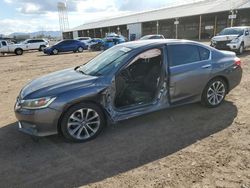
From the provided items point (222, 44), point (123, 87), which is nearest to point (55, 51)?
point (222, 44)

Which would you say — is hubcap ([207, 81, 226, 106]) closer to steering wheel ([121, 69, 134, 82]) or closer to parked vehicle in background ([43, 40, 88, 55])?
steering wheel ([121, 69, 134, 82])

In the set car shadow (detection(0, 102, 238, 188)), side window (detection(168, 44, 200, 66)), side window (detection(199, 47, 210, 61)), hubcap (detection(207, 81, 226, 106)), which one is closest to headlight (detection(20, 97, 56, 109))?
car shadow (detection(0, 102, 238, 188))

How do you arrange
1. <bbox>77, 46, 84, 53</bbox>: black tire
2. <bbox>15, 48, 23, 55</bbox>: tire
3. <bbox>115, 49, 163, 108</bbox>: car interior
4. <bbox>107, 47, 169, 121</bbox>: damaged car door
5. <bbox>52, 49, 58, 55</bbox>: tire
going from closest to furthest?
<bbox>107, 47, 169, 121</bbox>: damaged car door, <bbox>115, 49, 163, 108</bbox>: car interior, <bbox>52, 49, 58, 55</bbox>: tire, <bbox>77, 46, 84, 53</bbox>: black tire, <bbox>15, 48, 23, 55</bbox>: tire

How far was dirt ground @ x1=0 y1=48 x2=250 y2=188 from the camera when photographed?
125 inches

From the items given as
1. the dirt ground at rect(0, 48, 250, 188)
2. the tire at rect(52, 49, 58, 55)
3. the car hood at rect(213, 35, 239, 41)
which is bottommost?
the dirt ground at rect(0, 48, 250, 188)

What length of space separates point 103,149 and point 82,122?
0.59 meters

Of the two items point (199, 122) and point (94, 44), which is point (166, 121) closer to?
point (199, 122)

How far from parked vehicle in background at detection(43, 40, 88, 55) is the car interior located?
2217 cm

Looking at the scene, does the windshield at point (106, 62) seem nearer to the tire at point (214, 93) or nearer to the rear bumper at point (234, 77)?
the tire at point (214, 93)

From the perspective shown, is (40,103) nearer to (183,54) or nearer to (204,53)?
(183,54)

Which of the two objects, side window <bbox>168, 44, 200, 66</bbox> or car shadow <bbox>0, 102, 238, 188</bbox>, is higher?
side window <bbox>168, 44, 200, 66</bbox>

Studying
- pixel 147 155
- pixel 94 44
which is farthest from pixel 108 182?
pixel 94 44

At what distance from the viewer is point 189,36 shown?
51906 mm

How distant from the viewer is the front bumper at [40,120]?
12.7 ft
